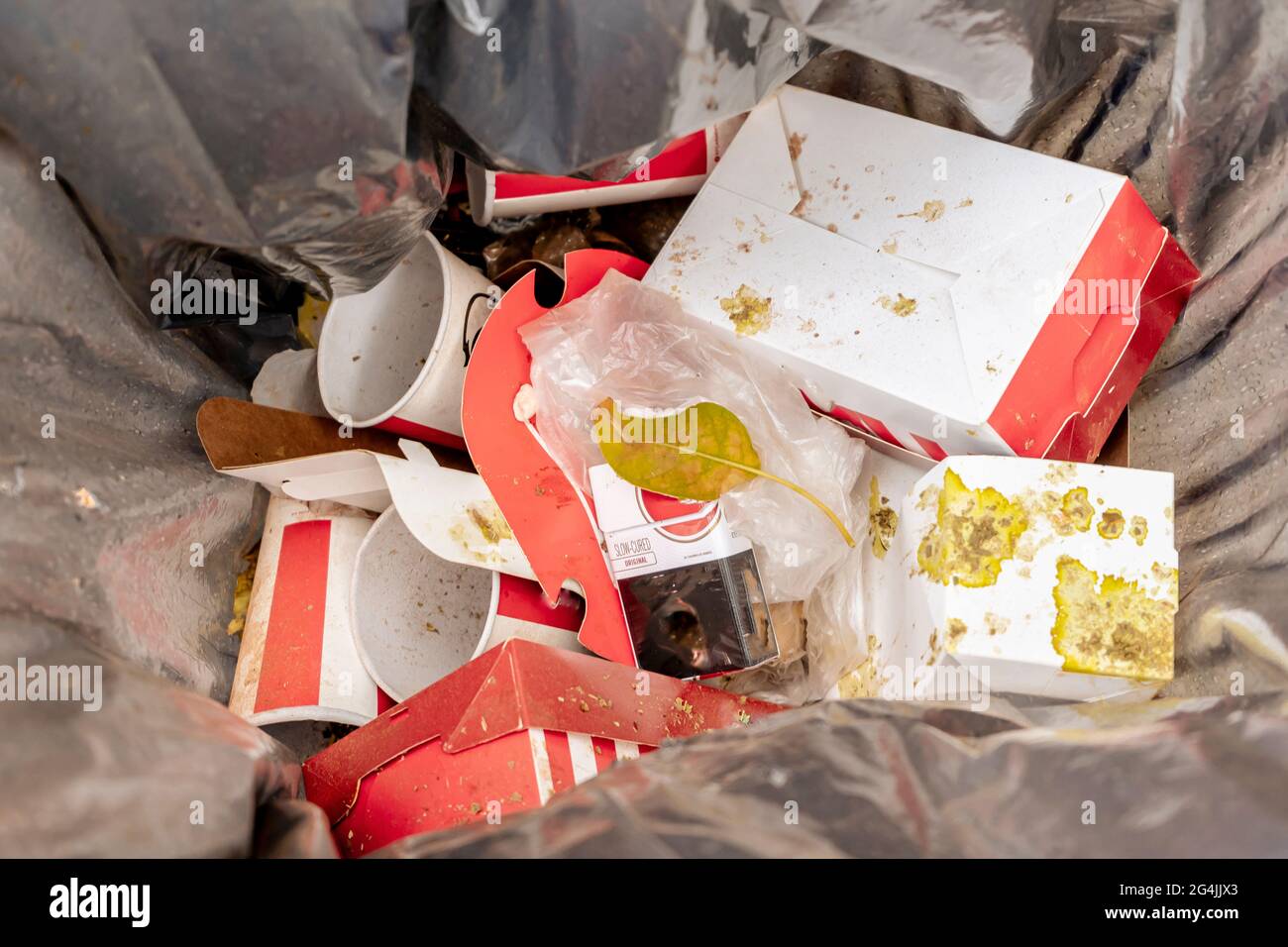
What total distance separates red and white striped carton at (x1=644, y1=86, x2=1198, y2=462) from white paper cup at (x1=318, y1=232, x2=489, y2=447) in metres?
→ 0.25

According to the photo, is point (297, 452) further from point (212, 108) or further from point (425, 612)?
point (212, 108)

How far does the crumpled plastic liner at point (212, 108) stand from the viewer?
2.27 feet

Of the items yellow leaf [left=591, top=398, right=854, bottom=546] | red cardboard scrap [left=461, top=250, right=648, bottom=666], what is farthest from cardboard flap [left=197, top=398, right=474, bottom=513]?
yellow leaf [left=591, top=398, right=854, bottom=546]

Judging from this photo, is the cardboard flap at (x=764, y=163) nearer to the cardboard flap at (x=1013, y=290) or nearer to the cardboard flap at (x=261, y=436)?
the cardboard flap at (x=1013, y=290)

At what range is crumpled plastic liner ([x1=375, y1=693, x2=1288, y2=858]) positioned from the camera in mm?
609

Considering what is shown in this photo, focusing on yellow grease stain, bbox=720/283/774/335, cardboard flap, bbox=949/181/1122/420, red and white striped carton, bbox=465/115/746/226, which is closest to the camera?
cardboard flap, bbox=949/181/1122/420

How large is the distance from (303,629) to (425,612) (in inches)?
6.1

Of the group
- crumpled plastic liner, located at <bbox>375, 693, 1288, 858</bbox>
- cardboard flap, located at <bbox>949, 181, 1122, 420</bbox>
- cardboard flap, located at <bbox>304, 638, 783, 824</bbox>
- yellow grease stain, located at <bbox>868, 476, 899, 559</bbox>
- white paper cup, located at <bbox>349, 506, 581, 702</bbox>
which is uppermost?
cardboard flap, located at <bbox>949, 181, 1122, 420</bbox>

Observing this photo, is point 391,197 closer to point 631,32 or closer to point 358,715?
point 631,32

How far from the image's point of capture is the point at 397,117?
2.51 feet

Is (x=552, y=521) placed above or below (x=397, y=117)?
below

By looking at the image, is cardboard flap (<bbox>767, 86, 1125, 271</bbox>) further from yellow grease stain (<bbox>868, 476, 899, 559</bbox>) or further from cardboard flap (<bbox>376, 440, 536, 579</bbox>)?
cardboard flap (<bbox>376, 440, 536, 579</bbox>)
